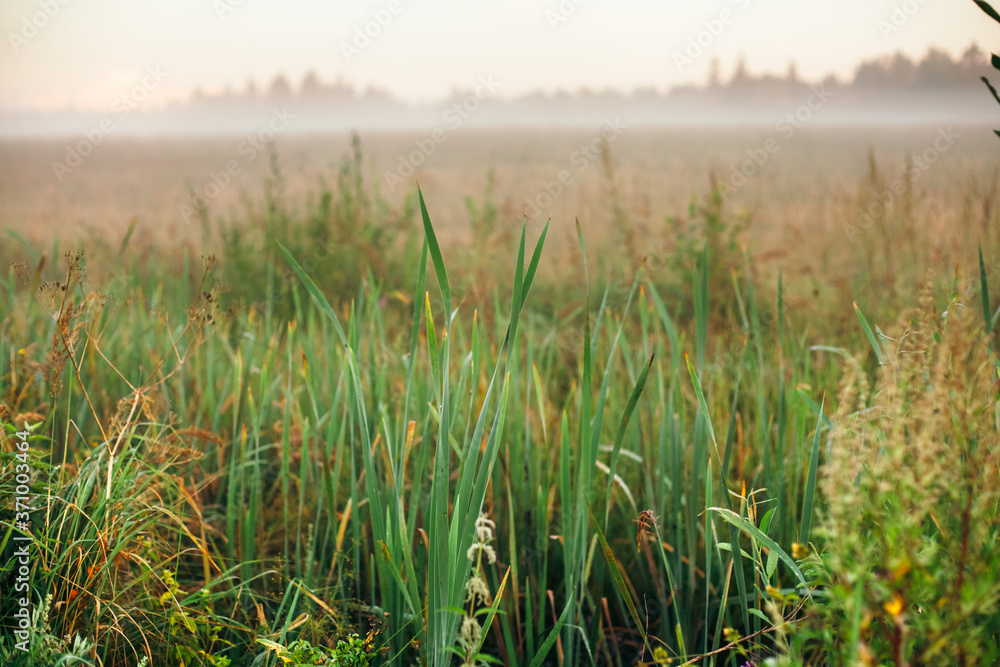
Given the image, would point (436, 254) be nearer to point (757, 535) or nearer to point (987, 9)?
point (757, 535)

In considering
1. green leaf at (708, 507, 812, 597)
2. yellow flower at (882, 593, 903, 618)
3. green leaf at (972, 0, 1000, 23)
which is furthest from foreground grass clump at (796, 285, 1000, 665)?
green leaf at (972, 0, 1000, 23)

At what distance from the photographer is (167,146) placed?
31.1 ft

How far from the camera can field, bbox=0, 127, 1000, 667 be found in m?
0.70

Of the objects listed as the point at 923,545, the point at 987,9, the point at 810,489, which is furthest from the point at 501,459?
the point at 987,9

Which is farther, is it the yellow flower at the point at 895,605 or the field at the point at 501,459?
the field at the point at 501,459

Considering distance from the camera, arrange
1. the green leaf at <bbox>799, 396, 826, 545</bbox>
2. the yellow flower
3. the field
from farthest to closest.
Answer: the green leaf at <bbox>799, 396, 826, 545</bbox> → the field → the yellow flower

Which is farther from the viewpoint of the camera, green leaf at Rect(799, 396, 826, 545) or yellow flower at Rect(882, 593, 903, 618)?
green leaf at Rect(799, 396, 826, 545)

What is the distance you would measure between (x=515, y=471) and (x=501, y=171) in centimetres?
746

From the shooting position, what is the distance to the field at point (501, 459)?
70cm

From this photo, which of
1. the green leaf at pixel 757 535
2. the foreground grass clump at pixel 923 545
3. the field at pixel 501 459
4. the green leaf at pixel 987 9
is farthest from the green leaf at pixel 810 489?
the green leaf at pixel 987 9

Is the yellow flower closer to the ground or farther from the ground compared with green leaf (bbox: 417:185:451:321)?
closer to the ground

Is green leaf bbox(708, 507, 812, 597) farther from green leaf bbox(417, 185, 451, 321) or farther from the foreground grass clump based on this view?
green leaf bbox(417, 185, 451, 321)

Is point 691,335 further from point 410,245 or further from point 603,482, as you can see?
point 410,245

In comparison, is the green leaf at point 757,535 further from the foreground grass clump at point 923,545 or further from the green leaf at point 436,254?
the green leaf at point 436,254
